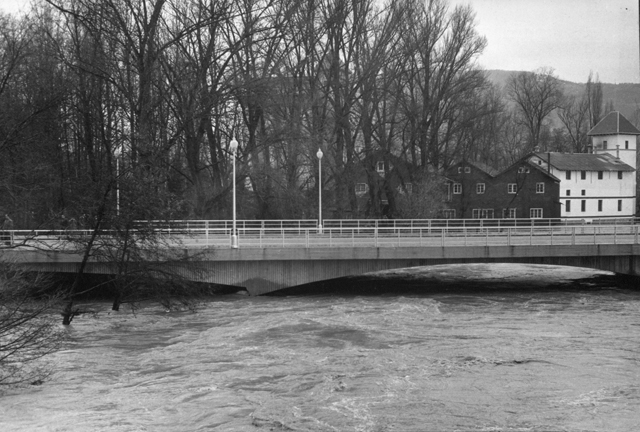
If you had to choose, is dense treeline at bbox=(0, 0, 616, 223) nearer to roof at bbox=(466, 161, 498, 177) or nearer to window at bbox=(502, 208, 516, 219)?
roof at bbox=(466, 161, 498, 177)

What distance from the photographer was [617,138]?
343 ft

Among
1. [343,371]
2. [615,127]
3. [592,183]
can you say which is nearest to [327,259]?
[343,371]

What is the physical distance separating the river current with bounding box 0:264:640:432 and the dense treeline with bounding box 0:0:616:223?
1014 cm

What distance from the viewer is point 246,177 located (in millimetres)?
52469

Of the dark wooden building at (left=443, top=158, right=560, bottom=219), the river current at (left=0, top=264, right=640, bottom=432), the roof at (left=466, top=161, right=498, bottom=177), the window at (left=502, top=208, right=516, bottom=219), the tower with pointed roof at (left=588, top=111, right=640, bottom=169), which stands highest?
the tower with pointed roof at (left=588, top=111, right=640, bottom=169)

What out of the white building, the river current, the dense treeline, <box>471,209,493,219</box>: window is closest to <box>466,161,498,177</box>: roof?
<box>471,209,493,219</box>: window

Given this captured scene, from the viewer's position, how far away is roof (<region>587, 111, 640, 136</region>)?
10396 centimetres

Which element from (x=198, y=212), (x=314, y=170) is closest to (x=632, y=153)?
(x=314, y=170)

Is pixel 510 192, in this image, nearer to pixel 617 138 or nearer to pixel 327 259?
pixel 617 138

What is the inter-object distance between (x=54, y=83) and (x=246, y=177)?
1252 centimetres

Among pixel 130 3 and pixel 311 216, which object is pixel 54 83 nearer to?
pixel 130 3

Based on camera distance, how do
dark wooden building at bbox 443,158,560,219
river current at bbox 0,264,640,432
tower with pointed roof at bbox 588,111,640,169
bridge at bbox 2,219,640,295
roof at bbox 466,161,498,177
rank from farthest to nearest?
tower with pointed roof at bbox 588,111,640,169
roof at bbox 466,161,498,177
dark wooden building at bbox 443,158,560,219
bridge at bbox 2,219,640,295
river current at bbox 0,264,640,432

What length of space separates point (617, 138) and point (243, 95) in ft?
222

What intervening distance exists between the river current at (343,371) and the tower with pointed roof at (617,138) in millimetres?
72941
